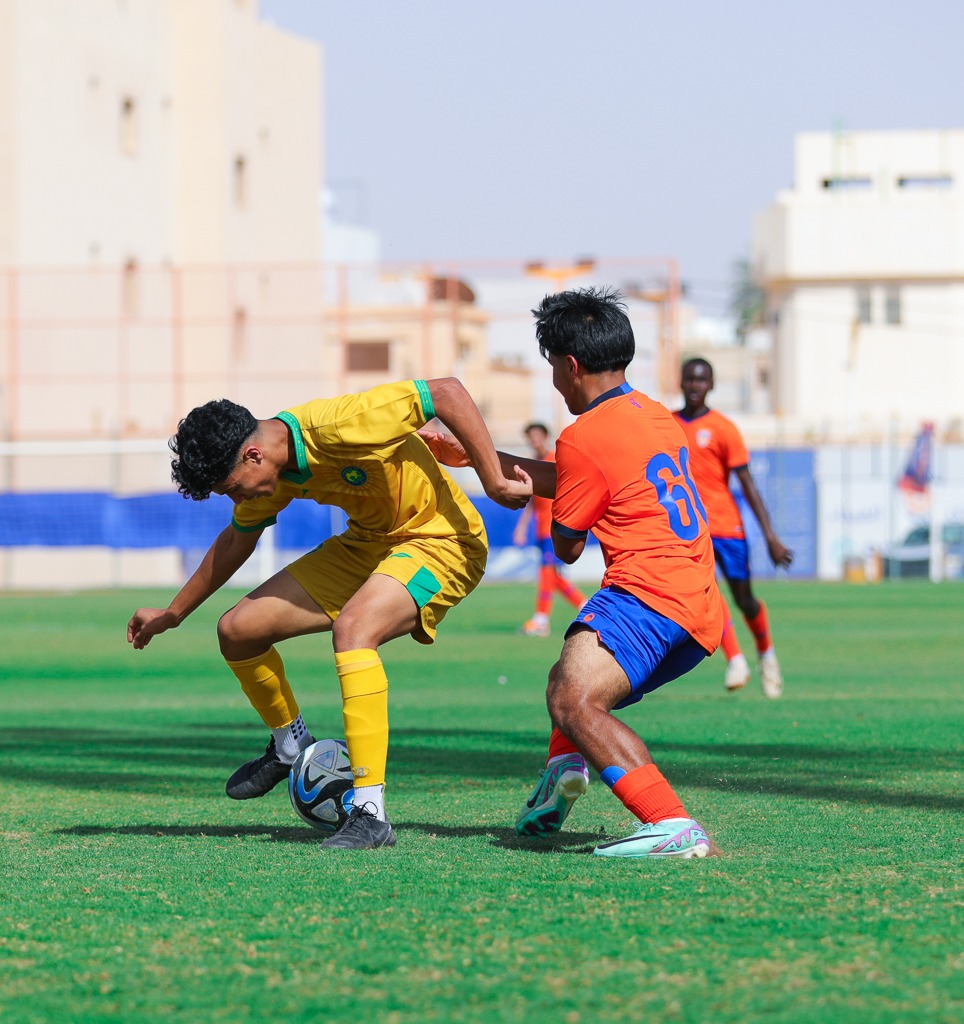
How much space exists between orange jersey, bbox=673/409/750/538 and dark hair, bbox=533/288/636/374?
5774 millimetres

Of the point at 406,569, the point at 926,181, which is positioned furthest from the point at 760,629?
the point at 926,181

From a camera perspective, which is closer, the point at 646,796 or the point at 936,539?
the point at 646,796

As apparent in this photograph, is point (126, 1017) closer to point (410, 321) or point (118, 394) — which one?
point (118, 394)

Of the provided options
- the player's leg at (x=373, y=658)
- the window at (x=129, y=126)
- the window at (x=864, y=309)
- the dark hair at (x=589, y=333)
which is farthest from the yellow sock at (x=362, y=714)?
the window at (x=864, y=309)

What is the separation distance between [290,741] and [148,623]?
0.69 m

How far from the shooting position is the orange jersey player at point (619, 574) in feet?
17.2

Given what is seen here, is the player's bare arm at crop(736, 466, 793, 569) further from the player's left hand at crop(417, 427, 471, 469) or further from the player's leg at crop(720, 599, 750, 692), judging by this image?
the player's left hand at crop(417, 427, 471, 469)

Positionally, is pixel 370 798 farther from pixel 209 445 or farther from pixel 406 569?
pixel 209 445

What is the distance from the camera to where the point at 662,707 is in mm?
10977

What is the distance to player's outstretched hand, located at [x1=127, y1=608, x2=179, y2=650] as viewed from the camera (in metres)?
6.27

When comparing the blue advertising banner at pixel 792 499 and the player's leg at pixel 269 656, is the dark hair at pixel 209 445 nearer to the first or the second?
the player's leg at pixel 269 656

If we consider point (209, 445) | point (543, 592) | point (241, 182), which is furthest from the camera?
point (241, 182)

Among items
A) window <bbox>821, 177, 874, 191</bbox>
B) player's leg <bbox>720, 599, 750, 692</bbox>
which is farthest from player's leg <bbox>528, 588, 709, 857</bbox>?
window <bbox>821, 177, 874, 191</bbox>

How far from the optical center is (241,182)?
50062 mm
